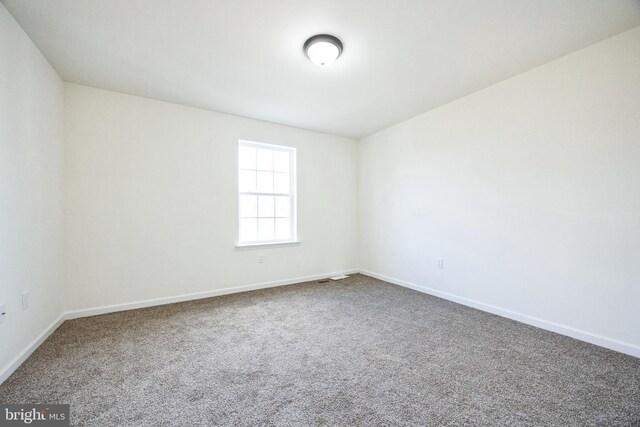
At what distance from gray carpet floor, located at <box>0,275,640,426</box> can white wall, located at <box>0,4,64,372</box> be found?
339 millimetres

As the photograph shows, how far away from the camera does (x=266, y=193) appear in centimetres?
409

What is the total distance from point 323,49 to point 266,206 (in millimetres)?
2424

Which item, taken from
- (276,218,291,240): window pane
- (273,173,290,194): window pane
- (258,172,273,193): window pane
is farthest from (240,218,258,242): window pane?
(273,173,290,194): window pane

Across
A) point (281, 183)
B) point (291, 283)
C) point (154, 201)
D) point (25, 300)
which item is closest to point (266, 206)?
point (281, 183)

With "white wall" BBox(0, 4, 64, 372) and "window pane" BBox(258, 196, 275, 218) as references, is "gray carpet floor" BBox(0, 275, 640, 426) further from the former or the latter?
"window pane" BBox(258, 196, 275, 218)

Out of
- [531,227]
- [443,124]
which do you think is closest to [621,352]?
[531,227]

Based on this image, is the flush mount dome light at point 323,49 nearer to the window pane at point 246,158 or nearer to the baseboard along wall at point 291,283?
the window pane at point 246,158

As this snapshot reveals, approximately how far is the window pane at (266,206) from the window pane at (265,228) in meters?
0.08

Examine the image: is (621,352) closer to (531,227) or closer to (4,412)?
(531,227)

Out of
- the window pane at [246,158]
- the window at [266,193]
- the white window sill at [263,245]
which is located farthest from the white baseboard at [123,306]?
the window pane at [246,158]

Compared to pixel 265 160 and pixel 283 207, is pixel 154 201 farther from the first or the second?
pixel 283 207

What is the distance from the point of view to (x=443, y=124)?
348 centimetres

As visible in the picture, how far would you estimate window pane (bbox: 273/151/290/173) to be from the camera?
421 cm

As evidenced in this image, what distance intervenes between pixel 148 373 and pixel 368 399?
1.49 m
